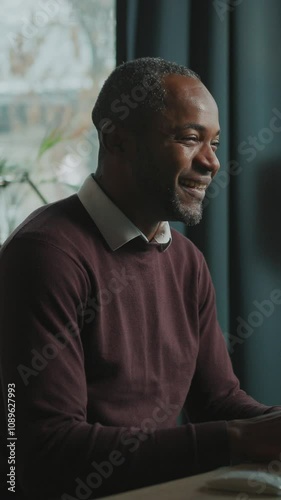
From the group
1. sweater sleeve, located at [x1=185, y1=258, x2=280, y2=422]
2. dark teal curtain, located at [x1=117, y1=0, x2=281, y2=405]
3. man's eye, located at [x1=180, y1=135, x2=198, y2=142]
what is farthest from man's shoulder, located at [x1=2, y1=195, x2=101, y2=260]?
dark teal curtain, located at [x1=117, y1=0, x2=281, y2=405]

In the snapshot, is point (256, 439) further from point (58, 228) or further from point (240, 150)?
point (240, 150)

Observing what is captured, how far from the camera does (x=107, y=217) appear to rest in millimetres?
1555

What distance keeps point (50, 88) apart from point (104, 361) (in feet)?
4.21

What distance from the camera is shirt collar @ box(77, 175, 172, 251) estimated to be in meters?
1.54

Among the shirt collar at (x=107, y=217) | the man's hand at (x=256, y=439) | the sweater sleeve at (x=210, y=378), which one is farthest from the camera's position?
the sweater sleeve at (x=210, y=378)

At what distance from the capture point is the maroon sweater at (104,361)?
127 centimetres

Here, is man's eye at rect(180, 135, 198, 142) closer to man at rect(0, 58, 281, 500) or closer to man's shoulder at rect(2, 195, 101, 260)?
man at rect(0, 58, 281, 500)

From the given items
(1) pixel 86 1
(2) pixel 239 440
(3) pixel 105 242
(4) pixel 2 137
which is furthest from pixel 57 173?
(2) pixel 239 440

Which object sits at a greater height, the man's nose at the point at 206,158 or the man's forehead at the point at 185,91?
the man's forehead at the point at 185,91

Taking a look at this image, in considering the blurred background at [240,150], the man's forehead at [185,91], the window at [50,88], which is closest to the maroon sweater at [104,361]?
the man's forehead at [185,91]

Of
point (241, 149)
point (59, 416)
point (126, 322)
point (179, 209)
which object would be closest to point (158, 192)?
point (179, 209)

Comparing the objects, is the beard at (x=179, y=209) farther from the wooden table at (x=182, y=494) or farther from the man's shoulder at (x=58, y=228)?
the wooden table at (x=182, y=494)

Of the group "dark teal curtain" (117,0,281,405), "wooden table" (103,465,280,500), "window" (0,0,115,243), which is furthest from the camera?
"window" (0,0,115,243)

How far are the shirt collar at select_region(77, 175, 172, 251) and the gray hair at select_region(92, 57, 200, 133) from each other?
14cm
